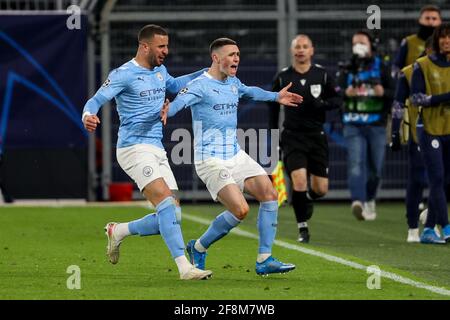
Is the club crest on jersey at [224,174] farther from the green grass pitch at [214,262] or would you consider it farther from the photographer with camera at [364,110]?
the photographer with camera at [364,110]

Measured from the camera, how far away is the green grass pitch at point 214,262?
9594mm

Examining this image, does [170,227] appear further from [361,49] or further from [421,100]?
[361,49]

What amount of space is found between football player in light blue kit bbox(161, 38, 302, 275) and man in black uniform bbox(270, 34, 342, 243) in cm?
357

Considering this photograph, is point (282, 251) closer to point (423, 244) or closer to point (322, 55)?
point (423, 244)

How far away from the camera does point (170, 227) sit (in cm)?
1059

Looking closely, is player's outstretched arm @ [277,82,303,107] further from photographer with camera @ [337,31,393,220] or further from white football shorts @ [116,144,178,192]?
photographer with camera @ [337,31,393,220]

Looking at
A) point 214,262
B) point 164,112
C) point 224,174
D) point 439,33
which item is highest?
point 439,33

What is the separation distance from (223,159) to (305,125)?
3919 mm

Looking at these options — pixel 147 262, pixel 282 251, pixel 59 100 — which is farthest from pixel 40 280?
pixel 59 100

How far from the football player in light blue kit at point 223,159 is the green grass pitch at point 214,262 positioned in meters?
0.36

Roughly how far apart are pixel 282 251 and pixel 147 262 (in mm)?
1661

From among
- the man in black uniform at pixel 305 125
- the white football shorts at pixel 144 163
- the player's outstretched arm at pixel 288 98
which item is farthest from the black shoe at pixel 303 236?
the white football shorts at pixel 144 163

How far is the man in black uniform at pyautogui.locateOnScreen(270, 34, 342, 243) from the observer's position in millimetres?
14781

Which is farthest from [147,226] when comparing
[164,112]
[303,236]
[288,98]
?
[303,236]
